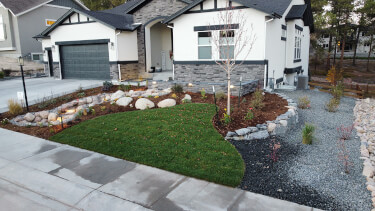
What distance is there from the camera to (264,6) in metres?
14.6

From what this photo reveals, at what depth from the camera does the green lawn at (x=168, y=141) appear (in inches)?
235

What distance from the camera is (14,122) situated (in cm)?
994

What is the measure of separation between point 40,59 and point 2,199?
24.9 metres

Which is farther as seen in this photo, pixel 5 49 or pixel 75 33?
pixel 5 49

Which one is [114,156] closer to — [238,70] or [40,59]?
[238,70]

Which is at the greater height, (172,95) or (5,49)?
(5,49)

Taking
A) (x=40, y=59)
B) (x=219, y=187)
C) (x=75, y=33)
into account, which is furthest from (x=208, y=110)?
(x=40, y=59)

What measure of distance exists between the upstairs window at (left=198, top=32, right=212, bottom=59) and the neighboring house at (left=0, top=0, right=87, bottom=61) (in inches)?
724

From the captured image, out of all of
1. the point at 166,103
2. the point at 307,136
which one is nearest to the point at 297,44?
the point at 166,103

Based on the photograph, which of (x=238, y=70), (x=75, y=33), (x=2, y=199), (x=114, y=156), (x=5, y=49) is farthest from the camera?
(x=5, y=49)

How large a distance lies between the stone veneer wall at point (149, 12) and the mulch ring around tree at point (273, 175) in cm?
1277

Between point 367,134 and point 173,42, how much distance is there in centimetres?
1046

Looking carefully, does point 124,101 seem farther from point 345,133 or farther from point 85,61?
point 85,61

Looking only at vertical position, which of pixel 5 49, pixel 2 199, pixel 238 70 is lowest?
pixel 2 199
